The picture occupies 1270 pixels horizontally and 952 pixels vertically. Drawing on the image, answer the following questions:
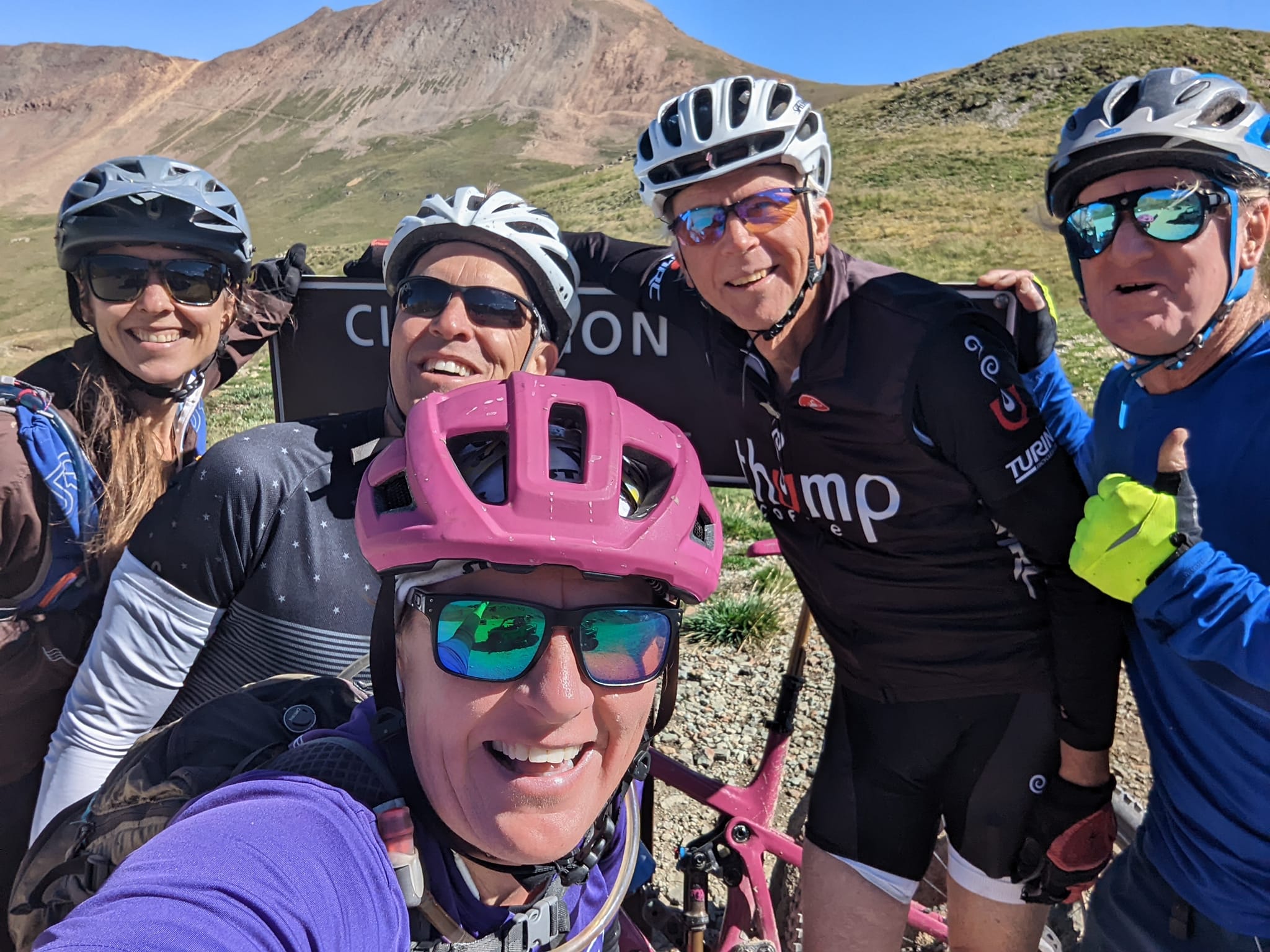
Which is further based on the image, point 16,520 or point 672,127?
point 672,127

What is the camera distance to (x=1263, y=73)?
61.9 m

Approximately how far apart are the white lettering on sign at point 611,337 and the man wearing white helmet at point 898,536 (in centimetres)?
60

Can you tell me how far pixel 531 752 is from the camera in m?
1.56

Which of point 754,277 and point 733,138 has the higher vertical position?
point 733,138

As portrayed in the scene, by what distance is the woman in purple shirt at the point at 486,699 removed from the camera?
4.52 ft

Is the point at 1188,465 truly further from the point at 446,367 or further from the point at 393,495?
the point at 446,367

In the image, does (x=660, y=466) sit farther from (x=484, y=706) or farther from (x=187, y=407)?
(x=187, y=407)

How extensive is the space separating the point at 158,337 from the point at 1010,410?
288 cm

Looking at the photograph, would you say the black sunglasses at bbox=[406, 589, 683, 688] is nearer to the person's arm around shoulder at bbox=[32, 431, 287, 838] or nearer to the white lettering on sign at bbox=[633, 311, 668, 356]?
the person's arm around shoulder at bbox=[32, 431, 287, 838]

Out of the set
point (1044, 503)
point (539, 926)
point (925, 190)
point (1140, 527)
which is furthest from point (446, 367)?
point (925, 190)

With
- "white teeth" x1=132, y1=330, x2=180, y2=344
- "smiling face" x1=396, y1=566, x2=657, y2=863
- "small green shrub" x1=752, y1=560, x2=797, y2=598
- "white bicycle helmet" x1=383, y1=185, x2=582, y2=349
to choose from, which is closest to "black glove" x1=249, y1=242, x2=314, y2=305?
"white teeth" x1=132, y1=330, x2=180, y2=344

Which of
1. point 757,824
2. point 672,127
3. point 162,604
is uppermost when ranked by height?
point 672,127

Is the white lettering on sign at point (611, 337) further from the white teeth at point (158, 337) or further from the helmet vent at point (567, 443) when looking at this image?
the helmet vent at point (567, 443)

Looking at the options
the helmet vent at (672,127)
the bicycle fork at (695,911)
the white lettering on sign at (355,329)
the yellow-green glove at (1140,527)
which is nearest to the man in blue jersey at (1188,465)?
the yellow-green glove at (1140,527)
